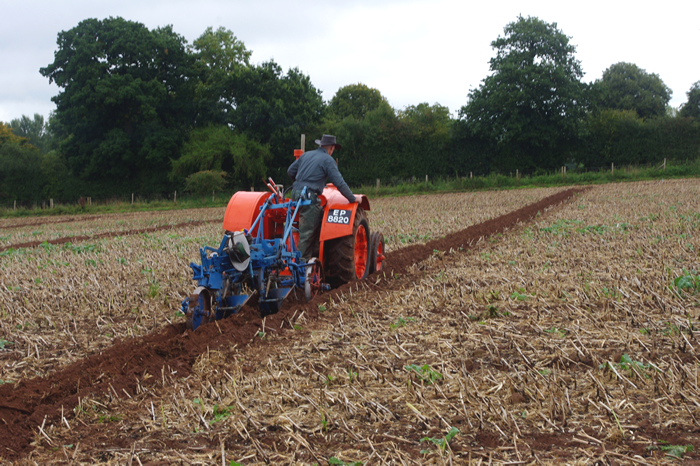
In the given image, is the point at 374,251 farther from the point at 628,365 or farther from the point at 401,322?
the point at 628,365

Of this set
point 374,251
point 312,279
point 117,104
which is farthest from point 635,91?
point 312,279

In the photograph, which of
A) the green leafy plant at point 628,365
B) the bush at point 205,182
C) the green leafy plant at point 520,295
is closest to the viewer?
the green leafy plant at point 628,365

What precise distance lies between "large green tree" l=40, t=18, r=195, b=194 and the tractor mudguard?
108ft

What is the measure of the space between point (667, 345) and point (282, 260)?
3.32 m

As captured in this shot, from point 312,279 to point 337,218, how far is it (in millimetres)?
827

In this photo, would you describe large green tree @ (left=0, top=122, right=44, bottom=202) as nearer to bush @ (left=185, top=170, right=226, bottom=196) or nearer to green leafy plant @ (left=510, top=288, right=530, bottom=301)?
bush @ (left=185, top=170, right=226, bottom=196)

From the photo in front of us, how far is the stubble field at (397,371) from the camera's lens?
8.63 ft

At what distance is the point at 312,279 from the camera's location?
5.77 metres

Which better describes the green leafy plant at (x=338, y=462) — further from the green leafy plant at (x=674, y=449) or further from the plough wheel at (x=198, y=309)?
the plough wheel at (x=198, y=309)

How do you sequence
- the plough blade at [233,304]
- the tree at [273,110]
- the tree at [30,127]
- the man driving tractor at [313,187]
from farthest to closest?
1. the tree at [30,127]
2. the tree at [273,110]
3. the man driving tractor at [313,187]
4. the plough blade at [233,304]

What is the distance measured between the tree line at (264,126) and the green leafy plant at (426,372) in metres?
29.8

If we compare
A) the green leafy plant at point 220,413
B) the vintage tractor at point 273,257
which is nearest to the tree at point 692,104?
the vintage tractor at point 273,257

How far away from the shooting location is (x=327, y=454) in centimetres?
259

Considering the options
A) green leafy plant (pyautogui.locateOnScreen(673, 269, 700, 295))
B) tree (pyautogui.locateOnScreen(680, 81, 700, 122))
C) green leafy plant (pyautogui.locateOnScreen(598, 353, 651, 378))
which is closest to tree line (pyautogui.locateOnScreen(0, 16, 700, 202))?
tree (pyautogui.locateOnScreen(680, 81, 700, 122))
